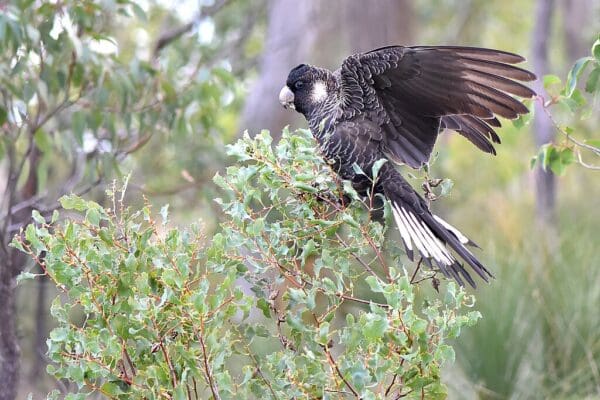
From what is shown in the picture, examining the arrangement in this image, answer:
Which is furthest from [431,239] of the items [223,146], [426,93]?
[223,146]

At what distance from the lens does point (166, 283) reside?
2139mm

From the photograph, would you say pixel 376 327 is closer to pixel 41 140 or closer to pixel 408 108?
pixel 408 108

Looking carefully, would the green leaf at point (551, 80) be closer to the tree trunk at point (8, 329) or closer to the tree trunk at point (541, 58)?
the tree trunk at point (8, 329)

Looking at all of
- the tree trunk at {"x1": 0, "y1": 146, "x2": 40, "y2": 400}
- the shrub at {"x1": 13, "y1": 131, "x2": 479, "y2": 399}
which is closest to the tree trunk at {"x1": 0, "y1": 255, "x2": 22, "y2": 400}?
the tree trunk at {"x1": 0, "y1": 146, "x2": 40, "y2": 400}

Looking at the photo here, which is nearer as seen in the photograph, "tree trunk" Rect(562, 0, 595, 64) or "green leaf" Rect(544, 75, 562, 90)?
"green leaf" Rect(544, 75, 562, 90)

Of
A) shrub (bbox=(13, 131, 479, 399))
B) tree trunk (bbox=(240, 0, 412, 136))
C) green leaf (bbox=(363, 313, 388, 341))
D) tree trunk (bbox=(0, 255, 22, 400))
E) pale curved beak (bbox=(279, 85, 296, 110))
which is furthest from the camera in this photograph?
tree trunk (bbox=(240, 0, 412, 136))

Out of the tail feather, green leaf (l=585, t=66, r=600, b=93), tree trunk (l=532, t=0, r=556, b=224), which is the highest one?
Answer: tree trunk (l=532, t=0, r=556, b=224)

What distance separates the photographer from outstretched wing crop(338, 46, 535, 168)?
323 centimetres

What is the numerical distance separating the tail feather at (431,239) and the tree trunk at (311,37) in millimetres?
3652

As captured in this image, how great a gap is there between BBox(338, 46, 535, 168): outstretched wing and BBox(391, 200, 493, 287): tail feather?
1.06ft

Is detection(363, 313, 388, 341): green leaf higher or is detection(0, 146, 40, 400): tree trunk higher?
detection(0, 146, 40, 400): tree trunk

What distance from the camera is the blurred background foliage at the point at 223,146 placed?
3.90m

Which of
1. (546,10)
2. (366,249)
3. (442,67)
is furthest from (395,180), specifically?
(546,10)

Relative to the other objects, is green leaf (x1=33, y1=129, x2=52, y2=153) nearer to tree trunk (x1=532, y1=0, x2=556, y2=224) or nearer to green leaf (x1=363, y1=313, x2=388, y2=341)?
green leaf (x1=363, y1=313, x2=388, y2=341)
